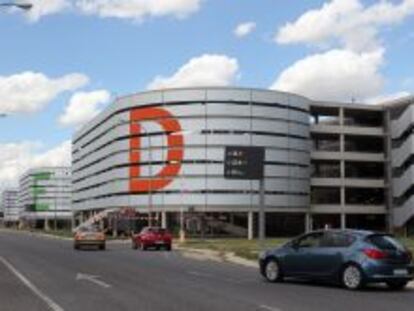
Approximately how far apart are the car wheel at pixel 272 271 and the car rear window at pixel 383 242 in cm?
302

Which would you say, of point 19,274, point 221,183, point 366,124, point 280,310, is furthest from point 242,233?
point 280,310

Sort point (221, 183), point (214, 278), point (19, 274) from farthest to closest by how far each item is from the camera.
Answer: point (221, 183) → point (19, 274) → point (214, 278)

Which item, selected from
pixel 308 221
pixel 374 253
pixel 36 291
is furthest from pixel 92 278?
pixel 308 221

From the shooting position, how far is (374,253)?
21062 millimetres

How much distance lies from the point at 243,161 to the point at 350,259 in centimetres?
2484

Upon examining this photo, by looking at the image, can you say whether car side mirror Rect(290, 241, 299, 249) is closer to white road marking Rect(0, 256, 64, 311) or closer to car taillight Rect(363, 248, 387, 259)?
car taillight Rect(363, 248, 387, 259)

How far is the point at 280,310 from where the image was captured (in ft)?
52.0

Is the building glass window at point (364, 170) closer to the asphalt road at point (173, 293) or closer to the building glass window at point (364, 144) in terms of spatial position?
the building glass window at point (364, 144)

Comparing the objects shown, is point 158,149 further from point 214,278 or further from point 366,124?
point 214,278

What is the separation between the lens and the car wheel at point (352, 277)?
68.9 ft

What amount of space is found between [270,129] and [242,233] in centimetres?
1228

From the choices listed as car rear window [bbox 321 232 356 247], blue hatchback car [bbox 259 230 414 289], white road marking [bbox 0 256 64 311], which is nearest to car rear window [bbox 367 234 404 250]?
blue hatchback car [bbox 259 230 414 289]

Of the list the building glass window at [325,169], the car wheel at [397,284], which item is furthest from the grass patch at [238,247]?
the building glass window at [325,169]

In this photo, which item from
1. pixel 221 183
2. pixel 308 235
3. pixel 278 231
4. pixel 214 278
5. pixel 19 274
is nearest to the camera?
pixel 308 235
